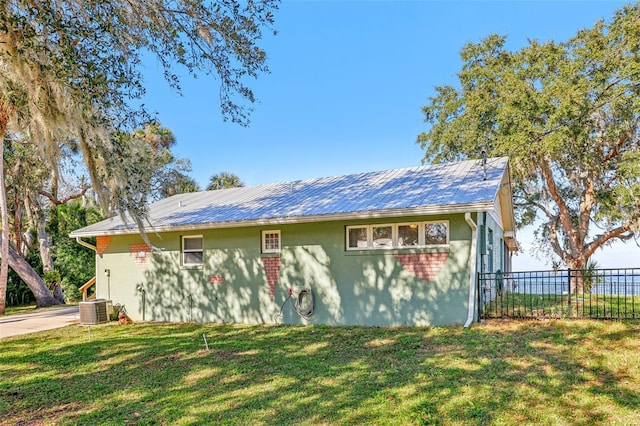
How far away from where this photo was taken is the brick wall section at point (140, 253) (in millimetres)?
10906

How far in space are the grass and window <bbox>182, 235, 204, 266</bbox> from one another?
8.69ft

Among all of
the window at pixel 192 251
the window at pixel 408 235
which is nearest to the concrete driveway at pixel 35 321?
the window at pixel 192 251

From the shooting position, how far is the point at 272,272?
372 inches

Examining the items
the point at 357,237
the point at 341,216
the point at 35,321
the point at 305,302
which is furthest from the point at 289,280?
the point at 35,321

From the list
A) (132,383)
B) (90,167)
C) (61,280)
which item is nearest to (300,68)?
(90,167)

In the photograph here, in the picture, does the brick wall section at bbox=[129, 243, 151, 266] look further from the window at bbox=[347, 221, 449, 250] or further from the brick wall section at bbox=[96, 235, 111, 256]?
the window at bbox=[347, 221, 449, 250]

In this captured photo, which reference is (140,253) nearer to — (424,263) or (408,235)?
(408,235)

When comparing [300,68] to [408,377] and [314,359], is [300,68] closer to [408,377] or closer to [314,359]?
[314,359]

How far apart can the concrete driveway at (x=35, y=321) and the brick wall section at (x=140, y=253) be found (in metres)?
2.19

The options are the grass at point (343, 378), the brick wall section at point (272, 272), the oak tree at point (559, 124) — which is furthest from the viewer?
the oak tree at point (559, 124)

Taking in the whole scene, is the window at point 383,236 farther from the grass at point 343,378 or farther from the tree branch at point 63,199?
the tree branch at point 63,199

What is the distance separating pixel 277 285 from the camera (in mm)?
9359

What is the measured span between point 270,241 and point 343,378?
4965mm

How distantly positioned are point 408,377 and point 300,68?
32.8 ft
